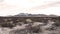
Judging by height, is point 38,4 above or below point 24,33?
above

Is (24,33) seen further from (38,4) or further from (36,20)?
(38,4)

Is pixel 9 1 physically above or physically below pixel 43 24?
above

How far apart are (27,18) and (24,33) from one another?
0.61 feet

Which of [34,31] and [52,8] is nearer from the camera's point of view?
[34,31]

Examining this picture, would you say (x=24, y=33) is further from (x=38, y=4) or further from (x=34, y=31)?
(x=38, y=4)

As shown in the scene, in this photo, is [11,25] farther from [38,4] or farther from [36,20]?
[38,4]

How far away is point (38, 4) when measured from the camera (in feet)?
4.25

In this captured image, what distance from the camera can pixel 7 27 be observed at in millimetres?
1072

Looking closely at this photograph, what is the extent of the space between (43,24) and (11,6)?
388mm

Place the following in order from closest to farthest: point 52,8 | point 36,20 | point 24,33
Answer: point 24,33
point 36,20
point 52,8

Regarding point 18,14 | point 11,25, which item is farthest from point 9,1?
point 11,25

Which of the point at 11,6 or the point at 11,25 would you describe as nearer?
the point at 11,25

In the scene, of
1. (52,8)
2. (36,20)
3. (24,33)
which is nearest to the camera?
(24,33)

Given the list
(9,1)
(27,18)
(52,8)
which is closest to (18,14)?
(27,18)
